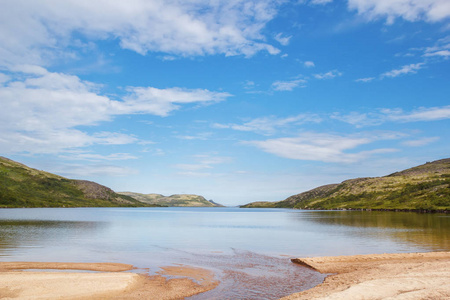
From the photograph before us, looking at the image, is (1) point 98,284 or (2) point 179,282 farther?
(2) point 179,282

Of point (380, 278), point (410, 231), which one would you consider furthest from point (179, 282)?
point (410, 231)

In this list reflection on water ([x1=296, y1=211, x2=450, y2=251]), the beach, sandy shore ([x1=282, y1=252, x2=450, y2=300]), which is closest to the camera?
sandy shore ([x1=282, y1=252, x2=450, y2=300])

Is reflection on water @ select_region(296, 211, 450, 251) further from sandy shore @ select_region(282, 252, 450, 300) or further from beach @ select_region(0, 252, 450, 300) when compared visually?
beach @ select_region(0, 252, 450, 300)

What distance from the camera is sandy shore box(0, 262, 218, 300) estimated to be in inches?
1033

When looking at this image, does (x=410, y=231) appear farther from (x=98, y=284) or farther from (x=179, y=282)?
(x=98, y=284)

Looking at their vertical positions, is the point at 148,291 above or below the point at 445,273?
below

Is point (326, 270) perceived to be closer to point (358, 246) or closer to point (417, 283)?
point (417, 283)

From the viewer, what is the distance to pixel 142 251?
53.1m

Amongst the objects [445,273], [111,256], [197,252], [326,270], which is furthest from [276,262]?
[111,256]

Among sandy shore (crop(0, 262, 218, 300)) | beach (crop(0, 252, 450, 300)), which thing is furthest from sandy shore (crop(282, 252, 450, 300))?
sandy shore (crop(0, 262, 218, 300))

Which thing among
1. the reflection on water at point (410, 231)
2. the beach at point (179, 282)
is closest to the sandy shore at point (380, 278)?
the beach at point (179, 282)

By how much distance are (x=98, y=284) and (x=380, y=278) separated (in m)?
25.6

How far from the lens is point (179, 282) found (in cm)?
3219

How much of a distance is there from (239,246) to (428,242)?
3668 cm
